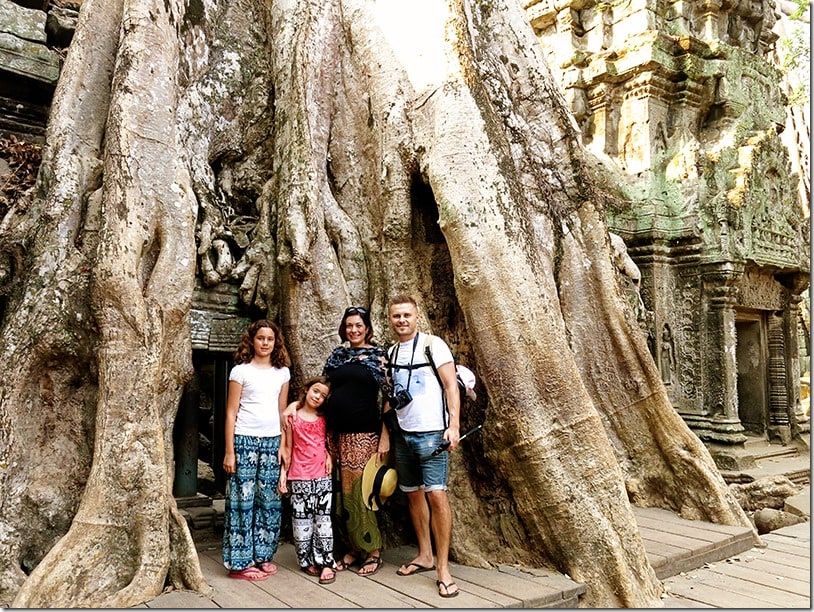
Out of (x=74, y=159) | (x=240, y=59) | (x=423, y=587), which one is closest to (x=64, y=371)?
(x=74, y=159)

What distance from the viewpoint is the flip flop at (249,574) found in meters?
3.12

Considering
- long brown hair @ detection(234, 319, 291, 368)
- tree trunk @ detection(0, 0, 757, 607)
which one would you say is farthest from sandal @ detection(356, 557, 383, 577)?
long brown hair @ detection(234, 319, 291, 368)

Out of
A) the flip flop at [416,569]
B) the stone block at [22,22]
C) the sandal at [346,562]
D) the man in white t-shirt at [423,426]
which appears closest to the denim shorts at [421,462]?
the man in white t-shirt at [423,426]

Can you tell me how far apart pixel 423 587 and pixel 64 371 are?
195cm

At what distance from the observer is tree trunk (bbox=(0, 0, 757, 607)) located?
10.3 feet

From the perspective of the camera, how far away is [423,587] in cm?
302

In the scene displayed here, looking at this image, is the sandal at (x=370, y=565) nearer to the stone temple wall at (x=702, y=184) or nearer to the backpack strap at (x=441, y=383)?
the backpack strap at (x=441, y=383)

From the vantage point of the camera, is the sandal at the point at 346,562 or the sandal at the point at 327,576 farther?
the sandal at the point at 346,562

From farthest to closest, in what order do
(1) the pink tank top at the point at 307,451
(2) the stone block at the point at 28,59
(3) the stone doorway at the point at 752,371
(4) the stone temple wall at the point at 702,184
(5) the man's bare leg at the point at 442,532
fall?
(3) the stone doorway at the point at 752,371 → (4) the stone temple wall at the point at 702,184 → (2) the stone block at the point at 28,59 → (1) the pink tank top at the point at 307,451 → (5) the man's bare leg at the point at 442,532

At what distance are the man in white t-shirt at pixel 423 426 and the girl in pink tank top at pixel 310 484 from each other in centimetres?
33

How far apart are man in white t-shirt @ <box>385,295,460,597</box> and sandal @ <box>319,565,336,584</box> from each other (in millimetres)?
310

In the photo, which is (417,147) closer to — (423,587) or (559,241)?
(559,241)

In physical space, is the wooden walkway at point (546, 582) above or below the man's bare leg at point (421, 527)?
below

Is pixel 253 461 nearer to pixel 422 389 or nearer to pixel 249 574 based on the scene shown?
pixel 249 574
